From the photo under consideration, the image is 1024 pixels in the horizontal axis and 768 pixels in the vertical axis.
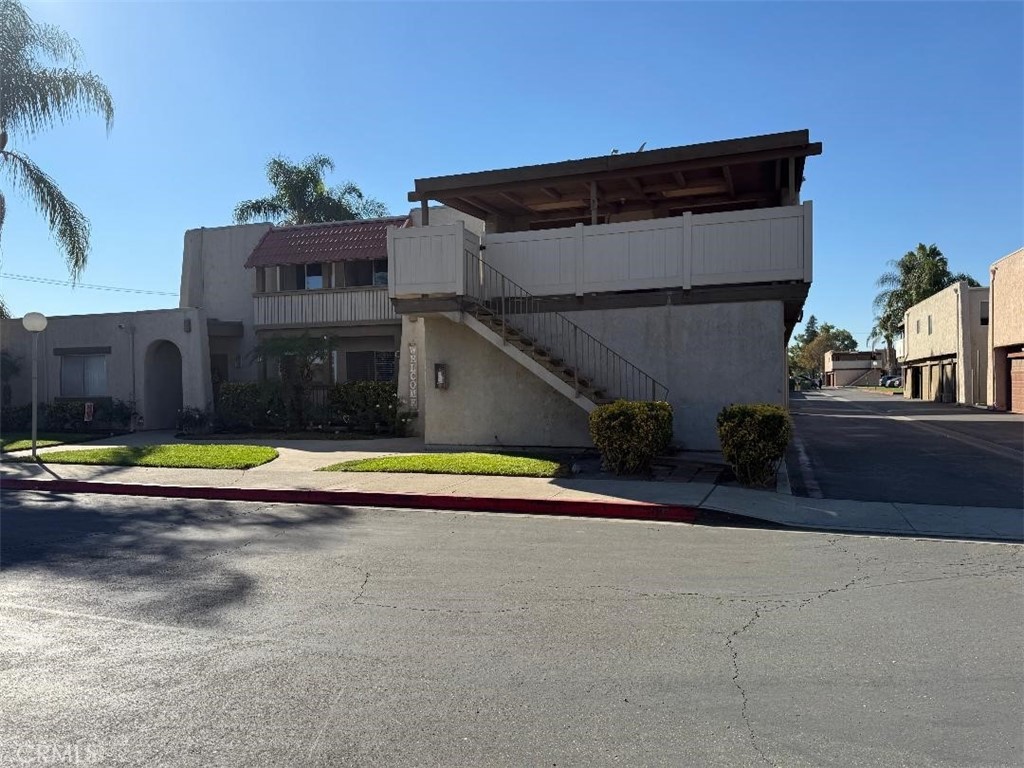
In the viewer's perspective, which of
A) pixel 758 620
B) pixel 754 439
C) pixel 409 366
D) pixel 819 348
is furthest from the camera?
pixel 819 348

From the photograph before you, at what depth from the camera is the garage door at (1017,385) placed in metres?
30.7

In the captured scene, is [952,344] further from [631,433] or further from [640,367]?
[631,433]

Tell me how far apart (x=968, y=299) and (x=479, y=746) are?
136 feet

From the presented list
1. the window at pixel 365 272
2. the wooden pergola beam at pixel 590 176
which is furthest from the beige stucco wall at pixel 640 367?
the window at pixel 365 272

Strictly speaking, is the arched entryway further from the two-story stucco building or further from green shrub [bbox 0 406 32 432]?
the two-story stucco building

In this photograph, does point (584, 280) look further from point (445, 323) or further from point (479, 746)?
point (479, 746)

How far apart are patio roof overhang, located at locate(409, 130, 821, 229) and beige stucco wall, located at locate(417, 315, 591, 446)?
3051mm

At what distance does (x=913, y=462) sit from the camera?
14492 mm

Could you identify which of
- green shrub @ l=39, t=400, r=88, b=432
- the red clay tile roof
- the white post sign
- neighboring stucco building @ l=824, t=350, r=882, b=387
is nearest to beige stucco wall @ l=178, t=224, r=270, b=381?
the red clay tile roof

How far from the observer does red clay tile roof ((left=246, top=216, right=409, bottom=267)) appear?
21688 mm

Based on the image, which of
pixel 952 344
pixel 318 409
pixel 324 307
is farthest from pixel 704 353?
pixel 952 344

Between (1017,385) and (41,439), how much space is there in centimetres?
3568

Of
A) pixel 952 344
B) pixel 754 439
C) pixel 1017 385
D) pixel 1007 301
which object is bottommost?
pixel 754 439

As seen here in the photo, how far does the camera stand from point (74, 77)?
68.8ft
